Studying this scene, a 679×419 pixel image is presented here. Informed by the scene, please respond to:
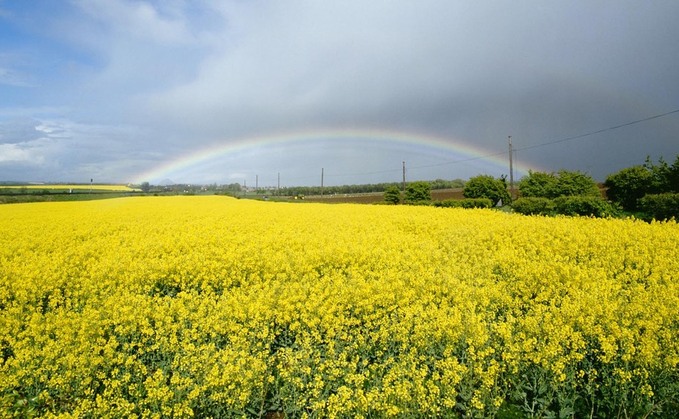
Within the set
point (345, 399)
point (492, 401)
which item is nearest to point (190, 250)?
point (345, 399)

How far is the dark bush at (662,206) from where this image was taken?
67.4 ft

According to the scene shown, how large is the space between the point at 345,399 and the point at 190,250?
8.22m

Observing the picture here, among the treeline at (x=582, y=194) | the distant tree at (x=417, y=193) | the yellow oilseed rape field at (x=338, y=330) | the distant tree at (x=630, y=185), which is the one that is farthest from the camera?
the distant tree at (x=417, y=193)

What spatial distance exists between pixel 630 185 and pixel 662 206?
42.9 feet

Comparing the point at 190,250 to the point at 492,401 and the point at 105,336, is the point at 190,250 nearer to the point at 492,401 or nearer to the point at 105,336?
the point at 105,336

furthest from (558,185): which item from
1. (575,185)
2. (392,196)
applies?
(392,196)

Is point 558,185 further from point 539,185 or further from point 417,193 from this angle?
point 417,193

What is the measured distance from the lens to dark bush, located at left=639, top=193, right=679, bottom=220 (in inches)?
808

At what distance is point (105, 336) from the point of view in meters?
6.55

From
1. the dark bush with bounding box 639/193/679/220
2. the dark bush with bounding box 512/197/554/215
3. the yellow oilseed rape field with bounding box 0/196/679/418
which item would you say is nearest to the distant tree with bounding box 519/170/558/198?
the dark bush with bounding box 512/197/554/215

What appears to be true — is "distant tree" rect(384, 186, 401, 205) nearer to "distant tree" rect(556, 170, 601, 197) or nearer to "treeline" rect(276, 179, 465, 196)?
"distant tree" rect(556, 170, 601, 197)

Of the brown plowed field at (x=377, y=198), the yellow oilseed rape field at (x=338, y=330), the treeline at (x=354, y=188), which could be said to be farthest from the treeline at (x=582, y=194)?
the treeline at (x=354, y=188)

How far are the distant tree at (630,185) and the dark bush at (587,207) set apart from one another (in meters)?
11.2

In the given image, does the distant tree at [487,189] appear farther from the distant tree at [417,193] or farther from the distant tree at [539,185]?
the distant tree at [417,193]
